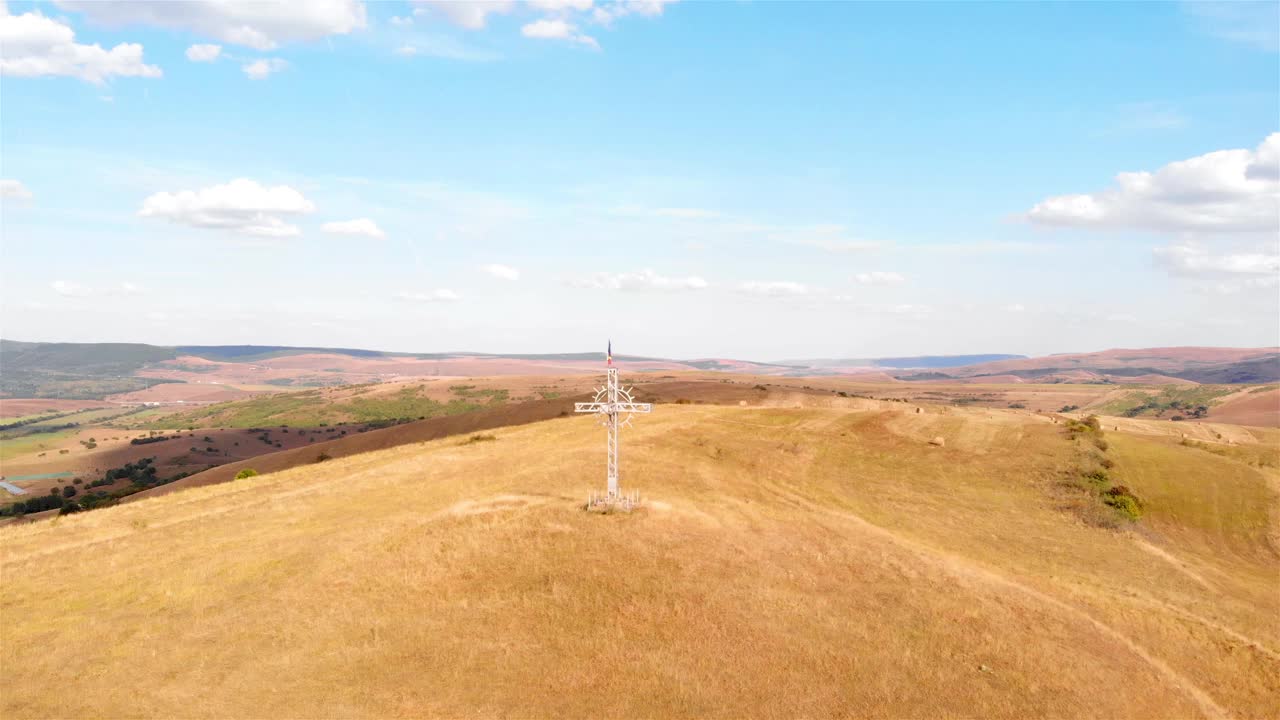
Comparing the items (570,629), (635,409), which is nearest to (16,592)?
(570,629)

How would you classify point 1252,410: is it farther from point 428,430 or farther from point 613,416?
point 613,416

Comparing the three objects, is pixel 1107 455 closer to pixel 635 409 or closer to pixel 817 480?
pixel 817 480

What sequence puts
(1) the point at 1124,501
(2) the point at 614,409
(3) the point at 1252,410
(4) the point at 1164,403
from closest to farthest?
(2) the point at 614,409 → (1) the point at 1124,501 → (3) the point at 1252,410 → (4) the point at 1164,403

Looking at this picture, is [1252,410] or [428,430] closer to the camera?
[428,430]

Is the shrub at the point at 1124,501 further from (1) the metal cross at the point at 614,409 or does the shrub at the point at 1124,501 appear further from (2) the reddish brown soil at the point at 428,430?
(2) the reddish brown soil at the point at 428,430

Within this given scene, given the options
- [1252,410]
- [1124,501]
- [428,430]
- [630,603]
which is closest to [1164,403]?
[1252,410]

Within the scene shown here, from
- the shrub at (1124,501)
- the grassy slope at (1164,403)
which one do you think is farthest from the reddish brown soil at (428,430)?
the grassy slope at (1164,403)

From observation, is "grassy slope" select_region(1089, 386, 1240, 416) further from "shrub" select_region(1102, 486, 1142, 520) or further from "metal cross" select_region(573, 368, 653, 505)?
"metal cross" select_region(573, 368, 653, 505)

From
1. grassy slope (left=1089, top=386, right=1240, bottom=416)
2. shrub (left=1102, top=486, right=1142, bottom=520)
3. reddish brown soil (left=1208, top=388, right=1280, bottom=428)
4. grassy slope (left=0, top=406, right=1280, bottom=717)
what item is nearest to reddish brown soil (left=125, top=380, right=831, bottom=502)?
grassy slope (left=0, top=406, right=1280, bottom=717)
